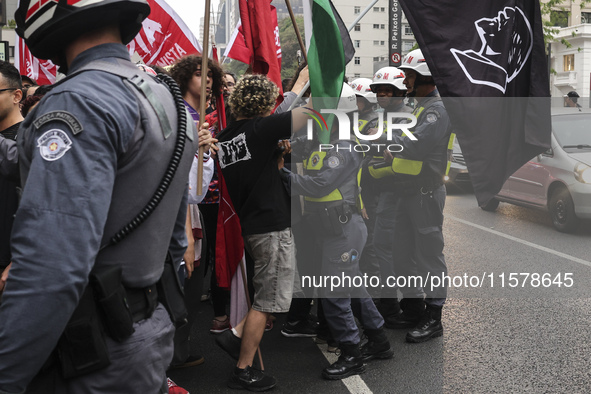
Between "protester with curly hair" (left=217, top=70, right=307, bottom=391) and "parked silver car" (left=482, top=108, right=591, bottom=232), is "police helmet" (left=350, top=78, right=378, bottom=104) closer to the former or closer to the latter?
"protester with curly hair" (left=217, top=70, right=307, bottom=391)

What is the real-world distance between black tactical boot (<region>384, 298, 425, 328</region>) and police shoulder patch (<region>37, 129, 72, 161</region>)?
4352 mm

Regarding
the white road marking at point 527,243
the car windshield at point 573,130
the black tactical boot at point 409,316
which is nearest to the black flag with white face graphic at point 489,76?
the black tactical boot at point 409,316

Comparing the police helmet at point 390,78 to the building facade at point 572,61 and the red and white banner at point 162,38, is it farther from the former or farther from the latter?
the building facade at point 572,61

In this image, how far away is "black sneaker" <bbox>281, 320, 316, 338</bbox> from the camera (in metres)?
5.27

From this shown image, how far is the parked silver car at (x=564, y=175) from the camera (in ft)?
30.4

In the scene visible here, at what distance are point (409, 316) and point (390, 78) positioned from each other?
2.35 meters

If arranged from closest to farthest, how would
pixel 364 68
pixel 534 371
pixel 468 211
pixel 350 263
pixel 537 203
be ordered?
pixel 534 371
pixel 350 263
pixel 537 203
pixel 468 211
pixel 364 68

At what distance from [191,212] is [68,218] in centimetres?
301

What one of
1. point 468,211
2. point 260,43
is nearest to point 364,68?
point 468,211

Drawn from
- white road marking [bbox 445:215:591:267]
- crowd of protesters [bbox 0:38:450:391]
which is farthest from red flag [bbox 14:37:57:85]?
white road marking [bbox 445:215:591:267]

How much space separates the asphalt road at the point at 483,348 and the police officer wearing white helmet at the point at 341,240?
168 mm

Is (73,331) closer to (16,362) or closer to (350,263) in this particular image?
(16,362)

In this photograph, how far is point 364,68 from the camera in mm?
99688

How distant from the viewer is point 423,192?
552 centimetres
